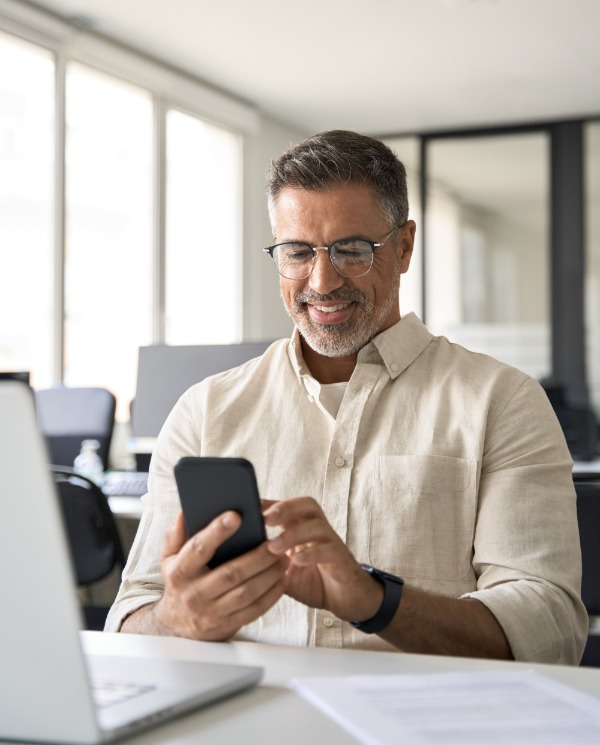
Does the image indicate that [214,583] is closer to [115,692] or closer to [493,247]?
[115,692]

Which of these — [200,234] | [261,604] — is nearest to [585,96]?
[200,234]

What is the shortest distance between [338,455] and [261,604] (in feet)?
1.35

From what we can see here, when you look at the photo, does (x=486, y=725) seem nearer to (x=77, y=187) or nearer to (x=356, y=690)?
(x=356, y=690)

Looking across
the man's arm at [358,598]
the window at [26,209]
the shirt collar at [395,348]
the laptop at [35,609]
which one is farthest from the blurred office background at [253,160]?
the laptop at [35,609]

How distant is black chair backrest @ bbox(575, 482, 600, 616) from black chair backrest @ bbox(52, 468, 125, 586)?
153 centimetres

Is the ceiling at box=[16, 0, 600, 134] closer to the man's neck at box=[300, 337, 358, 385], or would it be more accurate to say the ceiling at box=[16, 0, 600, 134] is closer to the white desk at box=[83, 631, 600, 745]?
the man's neck at box=[300, 337, 358, 385]

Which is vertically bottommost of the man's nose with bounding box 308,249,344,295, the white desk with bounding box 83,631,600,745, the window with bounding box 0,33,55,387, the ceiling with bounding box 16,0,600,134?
the white desk with bounding box 83,631,600,745

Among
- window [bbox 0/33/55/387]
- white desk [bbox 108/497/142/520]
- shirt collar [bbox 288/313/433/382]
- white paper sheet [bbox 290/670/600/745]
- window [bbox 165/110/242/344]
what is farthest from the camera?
window [bbox 165/110/242/344]

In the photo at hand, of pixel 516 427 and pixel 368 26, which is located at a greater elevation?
pixel 368 26

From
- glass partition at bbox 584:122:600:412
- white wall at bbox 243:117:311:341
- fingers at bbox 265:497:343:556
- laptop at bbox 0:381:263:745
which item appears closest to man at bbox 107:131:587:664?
fingers at bbox 265:497:343:556

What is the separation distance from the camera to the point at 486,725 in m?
0.82

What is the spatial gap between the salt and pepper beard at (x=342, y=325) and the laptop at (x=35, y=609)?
36.5 inches

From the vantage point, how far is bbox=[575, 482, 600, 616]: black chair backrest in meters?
1.83

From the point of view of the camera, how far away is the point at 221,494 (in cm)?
103
